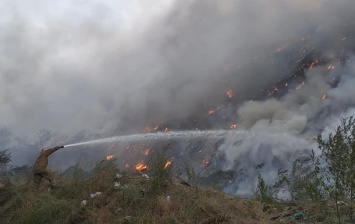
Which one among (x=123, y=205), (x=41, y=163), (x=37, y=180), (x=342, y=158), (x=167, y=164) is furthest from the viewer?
(x=41, y=163)

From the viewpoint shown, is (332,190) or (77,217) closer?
(332,190)

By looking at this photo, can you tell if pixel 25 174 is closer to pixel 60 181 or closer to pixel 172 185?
pixel 60 181

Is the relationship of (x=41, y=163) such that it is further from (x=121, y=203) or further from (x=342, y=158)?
(x=342, y=158)

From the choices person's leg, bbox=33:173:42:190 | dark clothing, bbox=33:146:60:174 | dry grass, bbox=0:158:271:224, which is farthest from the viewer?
dark clothing, bbox=33:146:60:174

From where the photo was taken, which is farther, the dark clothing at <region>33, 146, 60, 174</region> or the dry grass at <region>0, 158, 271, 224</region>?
the dark clothing at <region>33, 146, 60, 174</region>

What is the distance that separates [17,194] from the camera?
10891mm

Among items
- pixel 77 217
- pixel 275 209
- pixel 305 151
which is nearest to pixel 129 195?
pixel 77 217

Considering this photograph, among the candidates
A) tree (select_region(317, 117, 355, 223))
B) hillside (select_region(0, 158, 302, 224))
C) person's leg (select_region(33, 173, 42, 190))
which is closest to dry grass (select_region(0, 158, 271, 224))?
hillside (select_region(0, 158, 302, 224))

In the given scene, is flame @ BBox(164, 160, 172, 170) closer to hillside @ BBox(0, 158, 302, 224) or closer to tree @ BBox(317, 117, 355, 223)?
hillside @ BBox(0, 158, 302, 224)

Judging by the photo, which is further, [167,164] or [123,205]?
[167,164]

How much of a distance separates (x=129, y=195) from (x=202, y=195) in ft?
7.31

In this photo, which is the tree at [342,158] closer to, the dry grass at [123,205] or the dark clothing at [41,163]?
the dry grass at [123,205]

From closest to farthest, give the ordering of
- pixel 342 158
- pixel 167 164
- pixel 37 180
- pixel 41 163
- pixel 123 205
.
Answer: pixel 342 158 < pixel 123 205 < pixel 167 164 < pixel 37 180 < pixel 41 163

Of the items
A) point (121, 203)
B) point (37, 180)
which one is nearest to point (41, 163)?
point (37, 180)
